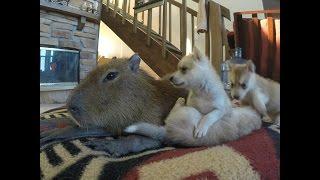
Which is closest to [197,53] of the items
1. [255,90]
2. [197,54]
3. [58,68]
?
[197,54]

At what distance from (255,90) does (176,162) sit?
167mm

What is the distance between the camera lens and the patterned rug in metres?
0.39

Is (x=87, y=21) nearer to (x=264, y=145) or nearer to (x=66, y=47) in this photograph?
(x=66, y=47)

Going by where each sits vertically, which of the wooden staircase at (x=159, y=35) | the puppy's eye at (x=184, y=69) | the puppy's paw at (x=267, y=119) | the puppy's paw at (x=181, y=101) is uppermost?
the wooden staircase at (x=159, y=35)

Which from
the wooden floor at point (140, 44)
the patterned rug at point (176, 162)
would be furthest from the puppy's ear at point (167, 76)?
the patterned rug at point (176, 162)

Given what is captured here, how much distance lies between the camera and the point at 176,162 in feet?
1.33

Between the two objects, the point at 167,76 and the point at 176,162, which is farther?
the point at 167,76

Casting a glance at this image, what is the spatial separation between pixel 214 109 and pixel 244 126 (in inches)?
2.2

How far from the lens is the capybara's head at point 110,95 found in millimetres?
473

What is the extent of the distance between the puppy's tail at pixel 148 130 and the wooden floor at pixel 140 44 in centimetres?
9

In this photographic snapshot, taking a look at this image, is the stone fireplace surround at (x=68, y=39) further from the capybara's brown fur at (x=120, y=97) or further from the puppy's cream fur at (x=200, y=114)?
the puppy's cream fur at (x=200, y=114)

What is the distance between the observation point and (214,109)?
1.49 ft

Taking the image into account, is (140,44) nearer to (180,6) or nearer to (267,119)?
(180,6)
